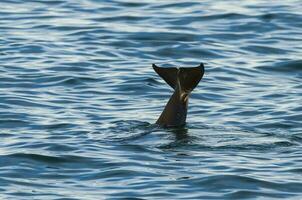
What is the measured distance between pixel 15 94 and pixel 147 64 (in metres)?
2.89

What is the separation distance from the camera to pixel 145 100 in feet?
51.6

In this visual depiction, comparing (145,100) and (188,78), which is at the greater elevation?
(188,78)

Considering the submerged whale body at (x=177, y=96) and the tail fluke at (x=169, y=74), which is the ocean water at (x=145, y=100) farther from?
the tail fluke at (x=169, y=74)

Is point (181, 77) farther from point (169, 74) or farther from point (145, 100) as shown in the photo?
point (145, 100)

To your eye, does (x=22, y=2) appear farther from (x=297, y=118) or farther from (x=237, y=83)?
(x=297, y=118)

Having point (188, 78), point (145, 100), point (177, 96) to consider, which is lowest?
point (145, 100)

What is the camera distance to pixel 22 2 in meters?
23.0

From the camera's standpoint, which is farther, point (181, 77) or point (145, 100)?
point (145, 100)

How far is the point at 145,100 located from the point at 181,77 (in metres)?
2.09

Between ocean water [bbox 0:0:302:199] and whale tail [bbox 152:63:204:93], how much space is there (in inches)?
20.5

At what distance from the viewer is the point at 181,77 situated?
13.7 m

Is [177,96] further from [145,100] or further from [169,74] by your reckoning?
[145,100]

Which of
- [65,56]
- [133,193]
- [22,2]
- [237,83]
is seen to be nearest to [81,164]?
[133,193]

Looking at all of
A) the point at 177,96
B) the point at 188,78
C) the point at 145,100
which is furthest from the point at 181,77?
the point at 145,100
